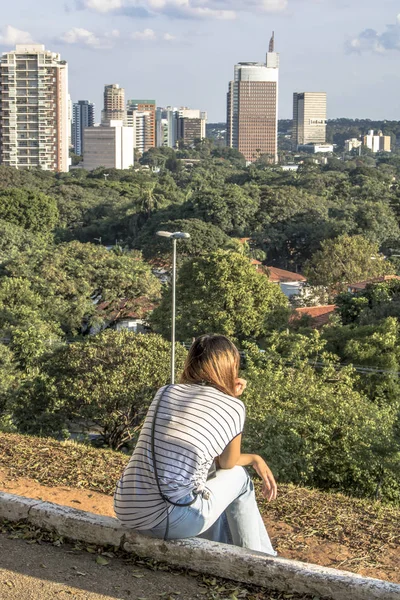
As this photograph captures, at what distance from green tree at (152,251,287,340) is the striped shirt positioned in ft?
69.2

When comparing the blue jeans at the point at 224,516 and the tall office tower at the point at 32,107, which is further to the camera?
the tall office tower at the point at 32,107

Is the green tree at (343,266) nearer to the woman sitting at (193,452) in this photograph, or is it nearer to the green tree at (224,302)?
the green tree at (224,302)

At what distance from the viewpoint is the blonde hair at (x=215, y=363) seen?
4219 millimetres

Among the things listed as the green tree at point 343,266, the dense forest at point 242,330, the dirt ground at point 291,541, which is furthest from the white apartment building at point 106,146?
the dirt ground at point 291,541

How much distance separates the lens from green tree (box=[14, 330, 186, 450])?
15680 mm

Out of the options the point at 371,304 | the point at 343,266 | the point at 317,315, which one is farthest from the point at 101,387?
the point at 343,266

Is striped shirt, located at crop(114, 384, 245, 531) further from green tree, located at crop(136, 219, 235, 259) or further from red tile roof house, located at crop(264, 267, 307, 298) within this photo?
green tree, located at crop(136, 219, 235, 259)

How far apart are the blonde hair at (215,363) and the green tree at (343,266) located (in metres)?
36.0

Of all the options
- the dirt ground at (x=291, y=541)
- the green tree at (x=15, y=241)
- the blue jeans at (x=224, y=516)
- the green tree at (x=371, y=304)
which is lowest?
the green tree at (x=371, y=304)

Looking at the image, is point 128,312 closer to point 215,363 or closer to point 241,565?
point 241,565

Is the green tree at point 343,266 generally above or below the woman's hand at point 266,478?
below

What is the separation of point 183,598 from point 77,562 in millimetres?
650

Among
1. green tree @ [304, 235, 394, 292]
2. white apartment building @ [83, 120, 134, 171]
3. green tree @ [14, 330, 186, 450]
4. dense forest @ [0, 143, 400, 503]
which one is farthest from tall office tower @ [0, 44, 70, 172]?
green tree @ [14, 330, 186, 450]

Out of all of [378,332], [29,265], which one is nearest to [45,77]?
[29,265]
